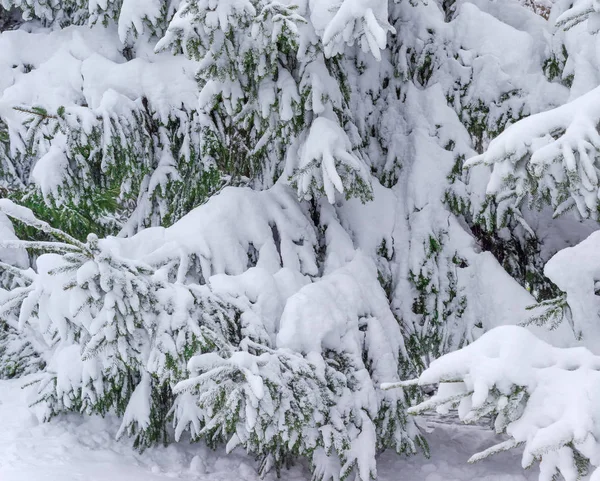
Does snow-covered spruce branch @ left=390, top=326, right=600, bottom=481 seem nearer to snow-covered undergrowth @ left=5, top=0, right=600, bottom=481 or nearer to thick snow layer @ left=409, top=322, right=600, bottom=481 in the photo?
thick snow layer @ left=409, top=322, right=600, bottom=481

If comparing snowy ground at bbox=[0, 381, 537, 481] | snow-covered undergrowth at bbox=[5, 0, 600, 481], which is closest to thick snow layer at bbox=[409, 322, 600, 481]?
snow-covered undergrowth at bbox=[5, 0, 600, 481]

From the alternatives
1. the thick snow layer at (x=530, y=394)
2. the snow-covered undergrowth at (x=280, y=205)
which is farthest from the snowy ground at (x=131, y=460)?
the thick snow layer at (x=530, y=394)

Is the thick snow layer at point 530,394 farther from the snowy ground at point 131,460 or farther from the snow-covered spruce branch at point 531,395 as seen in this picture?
the snowy ground at point 131,460

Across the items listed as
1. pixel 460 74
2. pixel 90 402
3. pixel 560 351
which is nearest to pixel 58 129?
pixel 90 402

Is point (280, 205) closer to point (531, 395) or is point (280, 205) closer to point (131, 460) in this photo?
point (131, 460)

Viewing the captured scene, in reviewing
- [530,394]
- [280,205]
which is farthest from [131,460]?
[530,394]

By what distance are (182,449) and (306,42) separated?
10.5 feet

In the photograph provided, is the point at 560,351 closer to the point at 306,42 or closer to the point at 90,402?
the point at 306,42

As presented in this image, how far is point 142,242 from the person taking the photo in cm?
399

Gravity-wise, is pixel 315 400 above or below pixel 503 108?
below

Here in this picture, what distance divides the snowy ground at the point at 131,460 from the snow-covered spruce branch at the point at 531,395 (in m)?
2.74

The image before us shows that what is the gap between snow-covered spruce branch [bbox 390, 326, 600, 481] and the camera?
1671 mm

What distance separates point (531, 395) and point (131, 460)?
3.36 metres

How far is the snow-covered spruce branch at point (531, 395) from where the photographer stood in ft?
5.48
